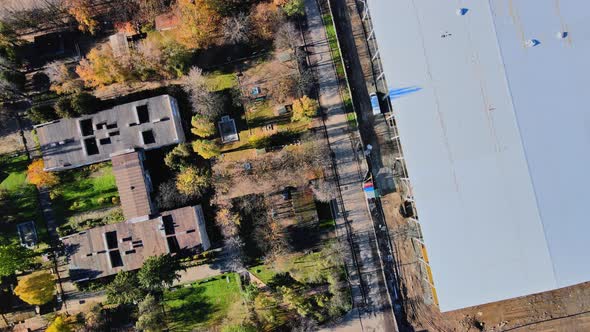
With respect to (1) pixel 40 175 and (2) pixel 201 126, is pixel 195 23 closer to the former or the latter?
(2) pixel 201 126

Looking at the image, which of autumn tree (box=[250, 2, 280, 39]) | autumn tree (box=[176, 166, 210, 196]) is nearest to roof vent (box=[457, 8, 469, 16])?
autumn tree (box=[250, 2, 280, 39])

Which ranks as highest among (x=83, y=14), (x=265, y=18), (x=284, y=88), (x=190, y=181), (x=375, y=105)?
(x=83, y=14)

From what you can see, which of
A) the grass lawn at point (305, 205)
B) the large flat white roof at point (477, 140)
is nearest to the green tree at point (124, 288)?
the grass lawn at point (305, 205)

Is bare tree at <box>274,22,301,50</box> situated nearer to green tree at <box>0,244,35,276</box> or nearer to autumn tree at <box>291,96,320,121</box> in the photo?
autumn tree at <box>291,96,320,121</box>

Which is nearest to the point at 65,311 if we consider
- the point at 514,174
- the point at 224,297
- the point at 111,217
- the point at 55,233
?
A: the point at 55,233

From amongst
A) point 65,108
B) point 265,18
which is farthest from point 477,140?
point 65,108

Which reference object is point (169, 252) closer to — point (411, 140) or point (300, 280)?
point (300, 280)
